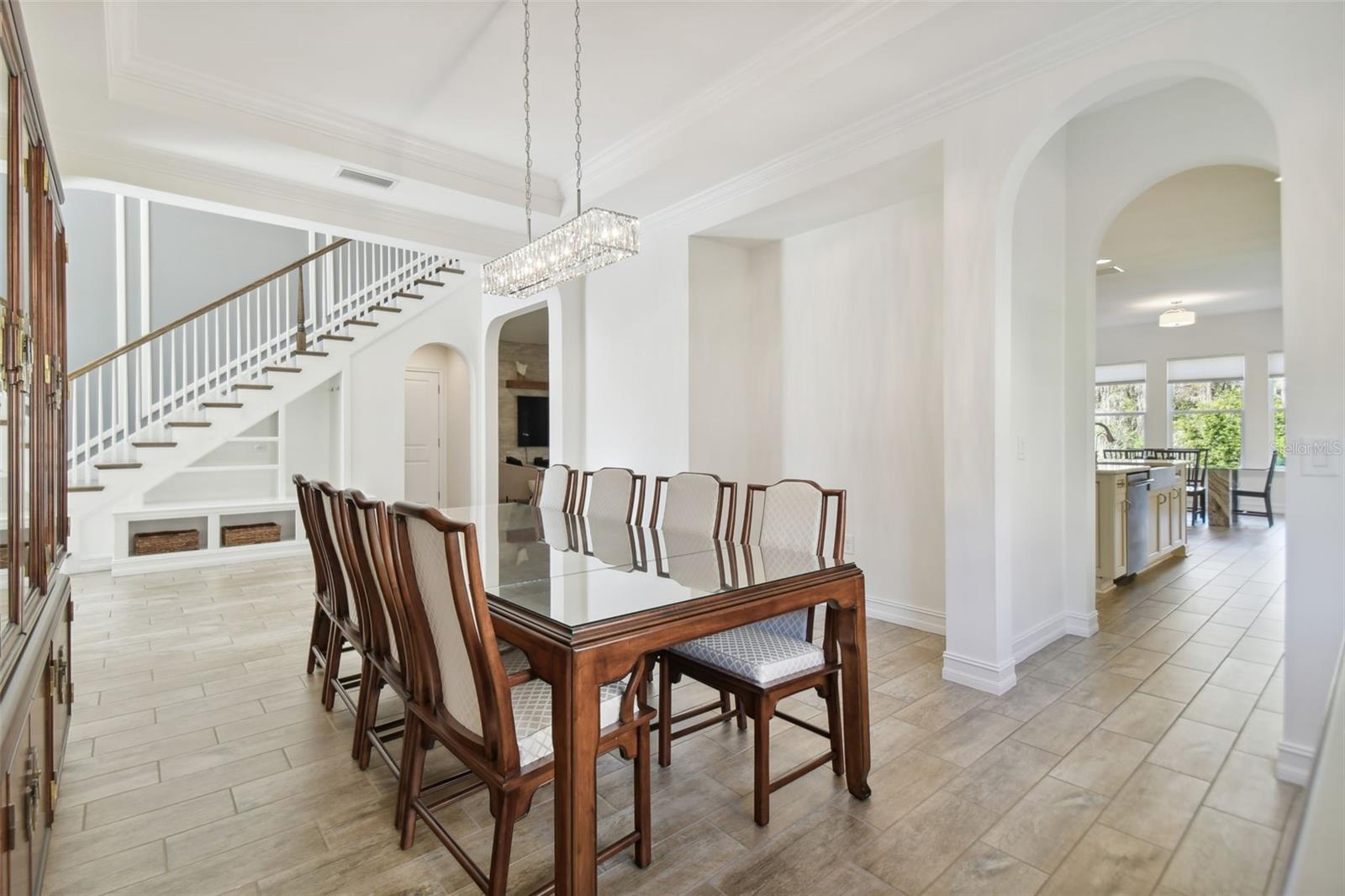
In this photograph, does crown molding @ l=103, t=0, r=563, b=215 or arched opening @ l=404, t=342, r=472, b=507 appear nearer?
crown molding @ l=103, t=0, r=563, b=215

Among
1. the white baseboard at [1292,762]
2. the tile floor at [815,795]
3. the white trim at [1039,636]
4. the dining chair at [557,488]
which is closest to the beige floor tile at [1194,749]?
the tile floor at [815,795]

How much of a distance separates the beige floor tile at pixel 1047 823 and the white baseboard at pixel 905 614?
1645mm

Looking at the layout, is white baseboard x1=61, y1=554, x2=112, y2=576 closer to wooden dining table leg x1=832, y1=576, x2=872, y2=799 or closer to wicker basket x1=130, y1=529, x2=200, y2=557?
wicker basket x1=130, y1=529, x2=200, y2=557

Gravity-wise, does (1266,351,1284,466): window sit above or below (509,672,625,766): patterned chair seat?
above

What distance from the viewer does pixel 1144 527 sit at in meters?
5.12

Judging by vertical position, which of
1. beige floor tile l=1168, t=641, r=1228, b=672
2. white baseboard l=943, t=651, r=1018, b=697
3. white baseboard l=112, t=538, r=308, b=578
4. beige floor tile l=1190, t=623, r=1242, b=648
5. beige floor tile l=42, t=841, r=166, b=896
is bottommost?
beige floor tile l=42, t=841, r=166, b=896

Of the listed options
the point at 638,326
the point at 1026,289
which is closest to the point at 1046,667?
the point at 1026,289

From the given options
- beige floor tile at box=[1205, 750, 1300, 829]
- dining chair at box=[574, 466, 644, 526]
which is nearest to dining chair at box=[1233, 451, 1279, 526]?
beige floor tile at box=[1205, 750, 1300, 829]

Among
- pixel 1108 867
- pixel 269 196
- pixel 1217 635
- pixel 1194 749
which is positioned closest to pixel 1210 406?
pixel 1217 635

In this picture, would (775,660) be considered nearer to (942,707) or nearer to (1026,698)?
(942,707)

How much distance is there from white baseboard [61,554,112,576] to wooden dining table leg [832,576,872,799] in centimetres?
666

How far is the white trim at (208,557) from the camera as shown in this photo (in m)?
5.71

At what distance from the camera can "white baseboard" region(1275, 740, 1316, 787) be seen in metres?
2.20

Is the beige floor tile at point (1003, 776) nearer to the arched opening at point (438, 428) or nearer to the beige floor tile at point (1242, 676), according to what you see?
the beige floor tile at point (1242, 676)
